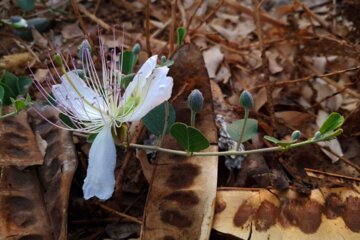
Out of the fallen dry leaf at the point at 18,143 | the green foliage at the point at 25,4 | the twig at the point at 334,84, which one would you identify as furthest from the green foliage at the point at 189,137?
the green foliage at the point at 25,4

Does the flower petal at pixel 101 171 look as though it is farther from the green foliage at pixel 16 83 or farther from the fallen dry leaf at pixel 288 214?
the green foliage at pixel 16 83

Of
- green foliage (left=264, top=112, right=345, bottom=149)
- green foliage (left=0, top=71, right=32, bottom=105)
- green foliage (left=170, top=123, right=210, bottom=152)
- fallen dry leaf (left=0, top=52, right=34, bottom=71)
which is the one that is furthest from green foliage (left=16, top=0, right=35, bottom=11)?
green foliage (left=264, top=112, right=345, bottom=149)

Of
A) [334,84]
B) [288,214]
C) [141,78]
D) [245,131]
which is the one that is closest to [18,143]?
[141,78]

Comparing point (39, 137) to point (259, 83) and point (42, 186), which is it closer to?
point (42, 186)

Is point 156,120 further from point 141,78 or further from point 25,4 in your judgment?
point 25,4

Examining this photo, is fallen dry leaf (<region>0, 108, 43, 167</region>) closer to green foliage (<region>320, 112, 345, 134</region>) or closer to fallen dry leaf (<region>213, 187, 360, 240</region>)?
fallen dry leaf (<region>213, 187, 360, 240</region>)

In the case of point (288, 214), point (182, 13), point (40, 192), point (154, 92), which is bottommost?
point (288, 214)

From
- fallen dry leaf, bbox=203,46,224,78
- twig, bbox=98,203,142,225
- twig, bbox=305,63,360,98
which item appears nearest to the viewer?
twig, bbox=98,203,142,225
